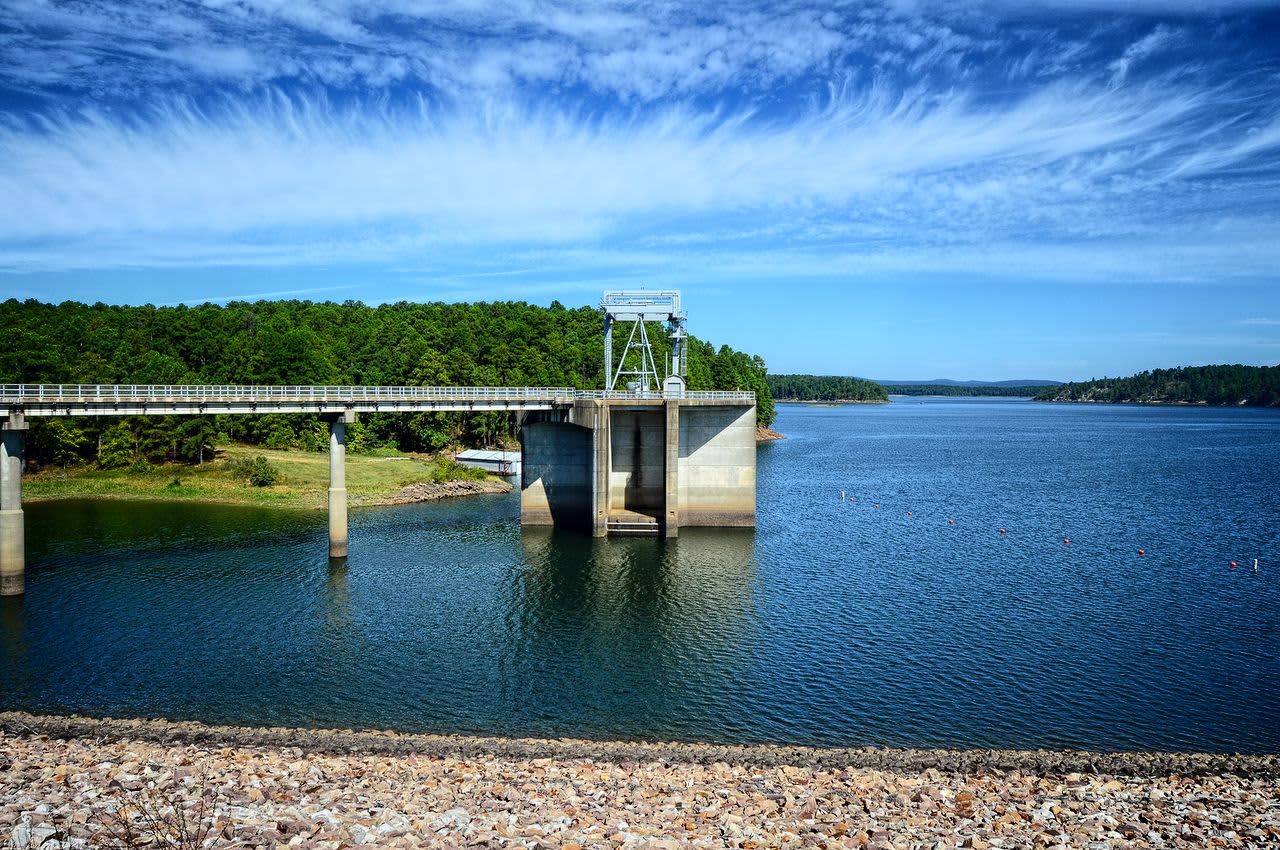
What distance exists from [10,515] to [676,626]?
34.5 m

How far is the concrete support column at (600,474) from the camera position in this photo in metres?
64.3

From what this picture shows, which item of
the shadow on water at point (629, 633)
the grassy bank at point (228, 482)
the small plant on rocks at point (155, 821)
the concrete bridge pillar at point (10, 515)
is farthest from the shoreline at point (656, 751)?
the grassy bank at point (228, 482)

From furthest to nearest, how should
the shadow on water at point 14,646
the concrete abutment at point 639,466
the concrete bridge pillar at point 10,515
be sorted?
1. the concrete abutment at point 639,466
2. the concrete bridge pillar at point 10,515
3. the shadow on water at point 14,646

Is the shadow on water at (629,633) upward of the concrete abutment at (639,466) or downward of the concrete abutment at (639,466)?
downward

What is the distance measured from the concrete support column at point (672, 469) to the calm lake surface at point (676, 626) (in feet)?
5.25

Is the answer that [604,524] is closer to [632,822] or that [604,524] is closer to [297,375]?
[632,822]

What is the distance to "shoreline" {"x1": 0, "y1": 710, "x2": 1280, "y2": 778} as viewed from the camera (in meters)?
28.4

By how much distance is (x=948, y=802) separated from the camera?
83.6 feet

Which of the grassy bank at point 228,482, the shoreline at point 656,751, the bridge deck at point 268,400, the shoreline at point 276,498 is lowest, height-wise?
the shoreline at point 656,751

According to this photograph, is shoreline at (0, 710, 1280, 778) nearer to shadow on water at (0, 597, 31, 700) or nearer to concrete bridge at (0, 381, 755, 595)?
shadow on water at (0, 597, 31, 700)

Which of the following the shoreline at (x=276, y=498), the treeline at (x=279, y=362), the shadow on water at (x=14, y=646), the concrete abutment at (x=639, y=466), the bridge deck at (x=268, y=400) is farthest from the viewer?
the treeline at (x=279, y=362)

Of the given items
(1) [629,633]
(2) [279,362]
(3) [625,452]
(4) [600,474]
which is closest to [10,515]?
(1) [629,633]

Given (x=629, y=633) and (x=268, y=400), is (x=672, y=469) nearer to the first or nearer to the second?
(x=629, y=633)

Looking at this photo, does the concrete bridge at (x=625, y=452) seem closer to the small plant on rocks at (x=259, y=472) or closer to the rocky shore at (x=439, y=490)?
the rocky shore at (x=439, y=490)
